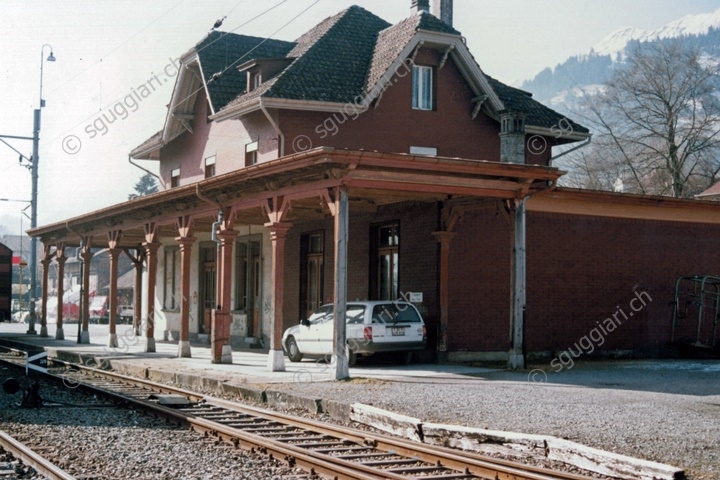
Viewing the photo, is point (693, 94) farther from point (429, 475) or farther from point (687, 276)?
point (429, 475)

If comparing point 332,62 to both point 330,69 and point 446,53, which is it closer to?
point 330,69

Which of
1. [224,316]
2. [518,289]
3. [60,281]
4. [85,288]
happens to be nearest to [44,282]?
[60,281]

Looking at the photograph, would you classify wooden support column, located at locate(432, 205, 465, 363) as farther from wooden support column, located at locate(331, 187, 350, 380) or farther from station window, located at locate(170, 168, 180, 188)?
station window, located at locate(170, 168, 180, 188)

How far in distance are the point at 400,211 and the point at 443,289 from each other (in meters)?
2.23

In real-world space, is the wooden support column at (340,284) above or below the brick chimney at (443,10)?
below

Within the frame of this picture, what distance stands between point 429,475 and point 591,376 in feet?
29.0

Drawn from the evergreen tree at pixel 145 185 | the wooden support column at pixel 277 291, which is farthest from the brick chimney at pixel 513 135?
the evergreen tree at pixel 145 185

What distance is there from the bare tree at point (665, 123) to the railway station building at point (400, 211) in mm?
20964

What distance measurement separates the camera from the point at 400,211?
808 inches

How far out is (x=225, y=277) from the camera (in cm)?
1970

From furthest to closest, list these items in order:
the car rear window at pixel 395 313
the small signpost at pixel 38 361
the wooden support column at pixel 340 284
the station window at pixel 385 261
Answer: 1. the station window at pixel 385 261
2. the car rear window at pixel 395 313
3. the small signpost at pixel 38 361
4. the wooden support column at pixel 340 284

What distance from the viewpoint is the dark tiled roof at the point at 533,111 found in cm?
2575

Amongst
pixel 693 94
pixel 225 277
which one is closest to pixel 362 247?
pixel 225 277

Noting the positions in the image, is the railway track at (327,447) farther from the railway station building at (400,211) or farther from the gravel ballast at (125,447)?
the railway station building at (400,211)
